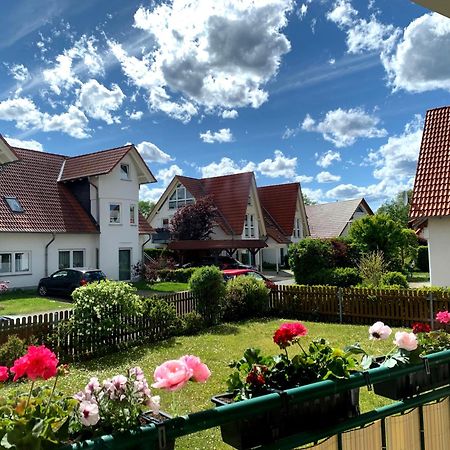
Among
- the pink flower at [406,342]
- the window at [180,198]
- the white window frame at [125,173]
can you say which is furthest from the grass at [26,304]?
the window at [180,198]

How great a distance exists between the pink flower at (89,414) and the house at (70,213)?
2272 cm

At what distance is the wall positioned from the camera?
14445mm

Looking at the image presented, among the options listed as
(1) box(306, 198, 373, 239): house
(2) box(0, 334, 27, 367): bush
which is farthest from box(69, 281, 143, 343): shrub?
(1) box(306, 198, 373, 239): house

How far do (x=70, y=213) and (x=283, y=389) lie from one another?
25.9 metres

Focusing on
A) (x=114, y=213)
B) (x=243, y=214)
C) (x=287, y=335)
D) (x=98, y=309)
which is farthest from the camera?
(x=243, y=214)

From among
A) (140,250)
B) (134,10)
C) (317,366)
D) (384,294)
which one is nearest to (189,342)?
(384,294)

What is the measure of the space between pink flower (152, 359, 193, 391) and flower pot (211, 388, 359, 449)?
0.31m

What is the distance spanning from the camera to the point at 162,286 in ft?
83.4

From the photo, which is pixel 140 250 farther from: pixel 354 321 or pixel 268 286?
pixel 354 321

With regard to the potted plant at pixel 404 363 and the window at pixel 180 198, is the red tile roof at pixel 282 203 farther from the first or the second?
the potted plant at pixel 404 363

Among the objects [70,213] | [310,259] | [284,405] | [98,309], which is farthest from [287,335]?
[70,213]

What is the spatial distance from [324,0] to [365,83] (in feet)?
15.8

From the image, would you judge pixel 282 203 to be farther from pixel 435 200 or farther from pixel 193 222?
pixel 435 200

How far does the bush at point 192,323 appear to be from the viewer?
12.7m
